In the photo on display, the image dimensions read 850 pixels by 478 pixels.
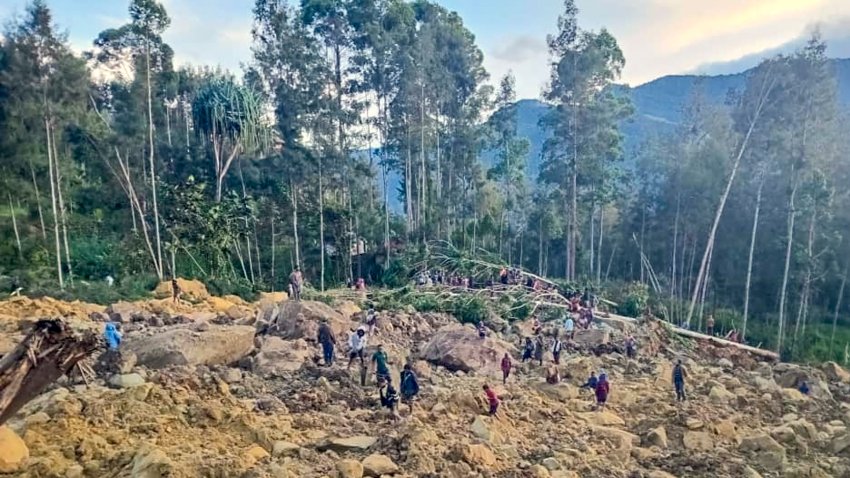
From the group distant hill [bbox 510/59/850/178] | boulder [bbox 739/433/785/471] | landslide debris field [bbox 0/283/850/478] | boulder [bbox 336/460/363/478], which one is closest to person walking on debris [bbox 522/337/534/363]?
landslide debris field [bbox 0/283/850/478]

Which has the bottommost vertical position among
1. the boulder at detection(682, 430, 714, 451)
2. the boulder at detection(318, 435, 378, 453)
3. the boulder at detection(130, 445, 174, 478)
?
the boulder at detection(682, 430, 714, 451)

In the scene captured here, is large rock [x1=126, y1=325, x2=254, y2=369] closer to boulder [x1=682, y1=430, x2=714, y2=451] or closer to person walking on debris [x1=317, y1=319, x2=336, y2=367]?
person walking on debris [x1=317, y1=319, x2=336, y2=367]

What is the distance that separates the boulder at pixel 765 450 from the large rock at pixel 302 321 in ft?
27.5

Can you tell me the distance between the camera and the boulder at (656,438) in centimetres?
1065

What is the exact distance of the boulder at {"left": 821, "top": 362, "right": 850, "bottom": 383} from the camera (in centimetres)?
1872

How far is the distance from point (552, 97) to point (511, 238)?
1011 cm

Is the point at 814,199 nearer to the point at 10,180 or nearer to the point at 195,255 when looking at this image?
the point at 195,255

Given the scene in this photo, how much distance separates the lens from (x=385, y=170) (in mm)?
34219

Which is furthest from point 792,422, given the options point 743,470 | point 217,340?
point 217,340

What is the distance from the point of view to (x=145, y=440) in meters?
7.91

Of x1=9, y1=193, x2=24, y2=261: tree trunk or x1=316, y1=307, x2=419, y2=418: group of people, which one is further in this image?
→ x1=9, y1=193, x2=24, y2=261: tree trunk

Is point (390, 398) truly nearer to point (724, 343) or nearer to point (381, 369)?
point (381, 369)

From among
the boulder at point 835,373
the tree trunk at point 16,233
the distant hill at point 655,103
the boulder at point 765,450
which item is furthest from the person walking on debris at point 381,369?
the distant hill at point 655,103

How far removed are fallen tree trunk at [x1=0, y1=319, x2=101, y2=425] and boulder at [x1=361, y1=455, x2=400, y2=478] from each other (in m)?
3.44
